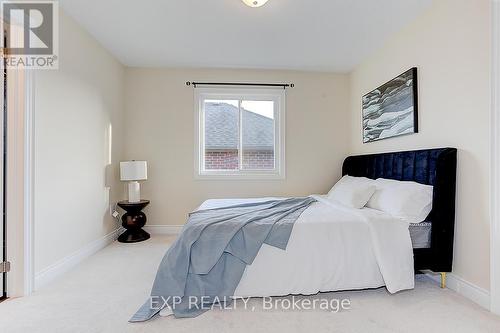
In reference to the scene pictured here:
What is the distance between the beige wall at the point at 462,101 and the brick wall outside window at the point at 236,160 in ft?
6.78

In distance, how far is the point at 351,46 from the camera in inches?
127

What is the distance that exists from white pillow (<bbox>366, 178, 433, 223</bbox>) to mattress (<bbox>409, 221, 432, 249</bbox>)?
0.04 metres

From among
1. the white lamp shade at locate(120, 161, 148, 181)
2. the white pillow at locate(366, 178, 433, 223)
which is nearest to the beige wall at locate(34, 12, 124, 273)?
the white lamp shade at locate(120, 161, 148, 181)

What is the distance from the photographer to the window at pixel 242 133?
406cm

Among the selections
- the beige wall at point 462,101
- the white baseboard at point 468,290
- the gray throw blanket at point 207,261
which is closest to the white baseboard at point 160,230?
the gray throw blanket at point 207,261

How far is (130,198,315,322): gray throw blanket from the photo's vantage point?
1.84 m

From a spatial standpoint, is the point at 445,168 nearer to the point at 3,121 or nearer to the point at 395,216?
the point at 395,216

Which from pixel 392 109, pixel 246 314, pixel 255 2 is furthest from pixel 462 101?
pixel 246 314

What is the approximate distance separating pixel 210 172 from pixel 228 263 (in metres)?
2.26

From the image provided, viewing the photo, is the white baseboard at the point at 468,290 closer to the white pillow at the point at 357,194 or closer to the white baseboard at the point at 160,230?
the white pillow at the point at 357,194

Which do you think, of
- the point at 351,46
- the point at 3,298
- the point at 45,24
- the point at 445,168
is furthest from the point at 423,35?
the point at 3,298

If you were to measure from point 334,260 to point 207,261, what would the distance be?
0.99 metres

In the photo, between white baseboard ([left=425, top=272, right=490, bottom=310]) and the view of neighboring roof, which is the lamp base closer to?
the view of neighboring roof

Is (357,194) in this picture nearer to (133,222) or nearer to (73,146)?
(133,222)
